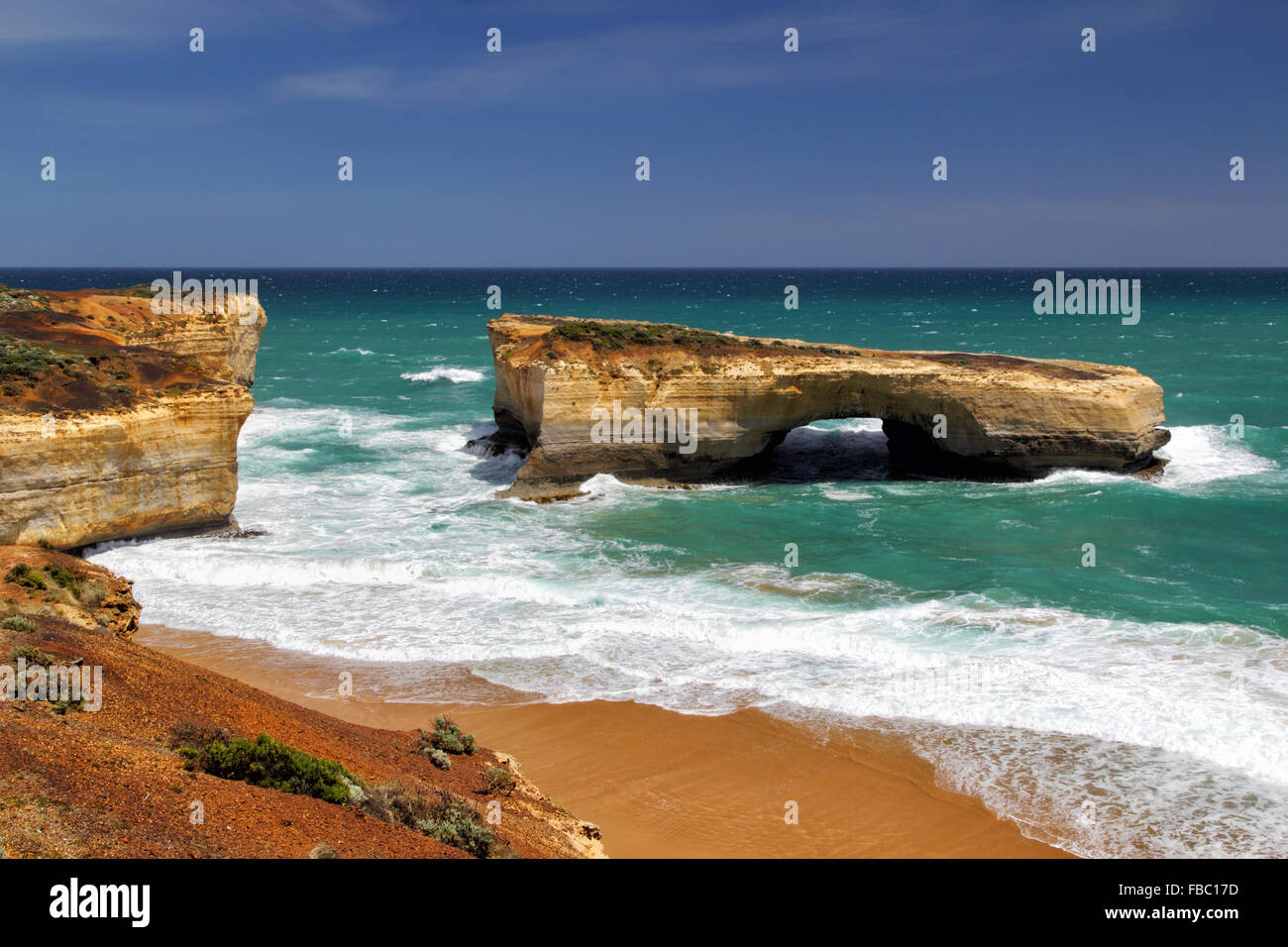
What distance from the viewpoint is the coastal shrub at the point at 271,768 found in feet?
28.7

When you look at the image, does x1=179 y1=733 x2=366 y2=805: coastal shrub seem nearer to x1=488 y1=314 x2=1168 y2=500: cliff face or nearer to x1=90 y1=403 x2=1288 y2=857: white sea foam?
x1=90 y1=403 x2=1288 y2=857: white sea foam

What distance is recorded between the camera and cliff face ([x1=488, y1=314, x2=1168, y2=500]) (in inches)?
1072

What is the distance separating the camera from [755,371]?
27.5 meters

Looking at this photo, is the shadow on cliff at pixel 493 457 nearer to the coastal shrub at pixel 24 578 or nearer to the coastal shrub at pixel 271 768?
the coastal shrub at pixel 24 578

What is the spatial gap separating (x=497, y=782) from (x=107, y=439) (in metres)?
13.7

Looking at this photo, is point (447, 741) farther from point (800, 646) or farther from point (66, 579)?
point (800, 646)

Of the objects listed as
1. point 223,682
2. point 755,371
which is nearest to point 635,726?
point 223,682

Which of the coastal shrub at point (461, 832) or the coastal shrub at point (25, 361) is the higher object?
the coastal shrub at point (25, 361)

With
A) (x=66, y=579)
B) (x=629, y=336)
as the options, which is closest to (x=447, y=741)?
(x=66, y=579)

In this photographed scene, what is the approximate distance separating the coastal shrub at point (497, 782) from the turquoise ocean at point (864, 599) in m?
3.91

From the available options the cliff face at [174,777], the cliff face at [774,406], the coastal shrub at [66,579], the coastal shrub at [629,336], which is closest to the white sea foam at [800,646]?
the cliff face at [774,406]

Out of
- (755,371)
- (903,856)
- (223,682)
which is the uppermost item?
(755,371)
